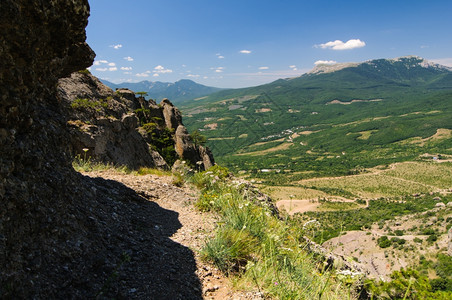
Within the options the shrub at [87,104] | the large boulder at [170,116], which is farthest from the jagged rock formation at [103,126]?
the large boulder at [170,116]

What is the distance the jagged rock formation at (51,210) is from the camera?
2592mm

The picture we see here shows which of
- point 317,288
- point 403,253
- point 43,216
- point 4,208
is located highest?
point 4,208

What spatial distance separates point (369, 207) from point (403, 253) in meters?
48.3

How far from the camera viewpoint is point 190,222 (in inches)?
Result: 227

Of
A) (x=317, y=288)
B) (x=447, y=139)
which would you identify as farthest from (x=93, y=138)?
(x=447, y=139)

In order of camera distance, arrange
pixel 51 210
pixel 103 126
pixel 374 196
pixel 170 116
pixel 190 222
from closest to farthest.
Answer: pixel 51 210
pixel 190 222
pixel 103 126
pixel 170 116
pixel 374 196

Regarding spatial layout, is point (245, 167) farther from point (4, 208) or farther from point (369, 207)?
point (4, 208)

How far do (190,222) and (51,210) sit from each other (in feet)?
10.0

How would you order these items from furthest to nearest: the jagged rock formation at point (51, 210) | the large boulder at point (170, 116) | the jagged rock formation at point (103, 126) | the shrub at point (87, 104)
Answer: the large boulder at point (170, 116)
the shrub at point (87, 104)
the jagged rock formation at point (103, 126)
the jagged rock formation at point (51, 210)

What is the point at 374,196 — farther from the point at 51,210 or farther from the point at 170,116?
the point at 51,210

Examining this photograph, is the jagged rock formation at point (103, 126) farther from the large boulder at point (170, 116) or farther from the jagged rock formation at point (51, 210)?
the large boulder at point (170, 116)

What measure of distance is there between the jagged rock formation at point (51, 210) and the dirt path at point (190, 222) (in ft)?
0.70

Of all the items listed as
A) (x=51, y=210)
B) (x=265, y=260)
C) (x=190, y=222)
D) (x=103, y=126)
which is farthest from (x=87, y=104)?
(x=265, y=260)

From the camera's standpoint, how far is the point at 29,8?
10.2ft
